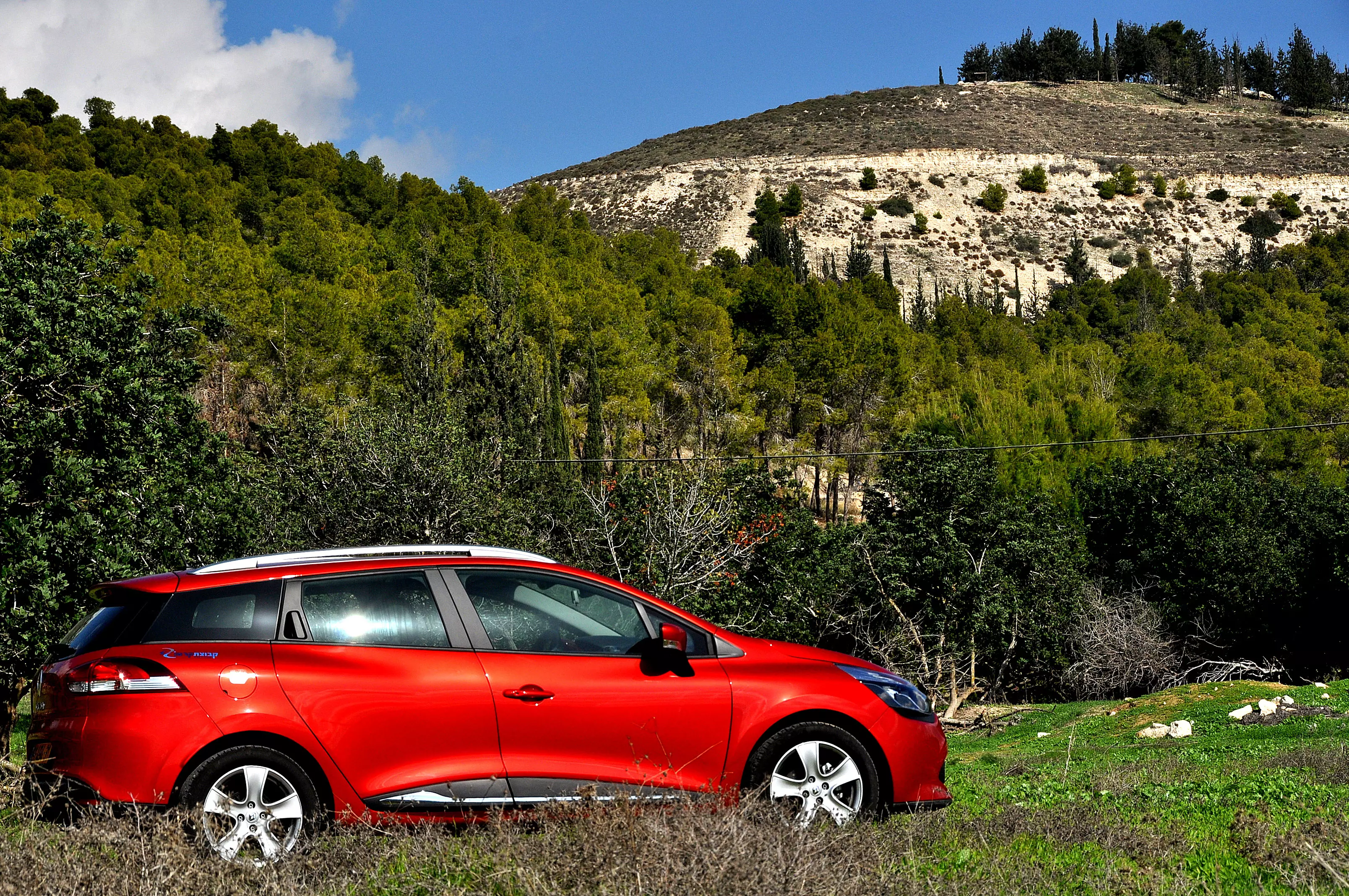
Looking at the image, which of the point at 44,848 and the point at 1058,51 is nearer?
the point at 44,848

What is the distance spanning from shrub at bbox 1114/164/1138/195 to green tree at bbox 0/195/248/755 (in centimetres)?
12627

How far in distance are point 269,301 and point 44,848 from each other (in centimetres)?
3901

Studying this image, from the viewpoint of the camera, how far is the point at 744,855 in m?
4.17

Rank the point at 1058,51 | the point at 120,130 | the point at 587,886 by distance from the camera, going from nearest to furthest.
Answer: the point at 587,886 → the point at 120,130 → the point at 1058,51

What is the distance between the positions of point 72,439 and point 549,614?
32.6 ft

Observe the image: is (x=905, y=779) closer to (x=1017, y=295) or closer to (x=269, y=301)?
(x=269, y=301)

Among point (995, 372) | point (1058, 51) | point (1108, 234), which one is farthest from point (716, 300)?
point (1058, 51)

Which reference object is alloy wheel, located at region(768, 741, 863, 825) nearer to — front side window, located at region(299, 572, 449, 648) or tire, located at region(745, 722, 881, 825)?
tire, located at region(745, 722, 881, 825)

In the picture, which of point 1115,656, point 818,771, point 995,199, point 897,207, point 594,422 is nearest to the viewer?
point 818,771

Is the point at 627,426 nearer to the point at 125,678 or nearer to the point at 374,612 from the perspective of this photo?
the point at 374,612

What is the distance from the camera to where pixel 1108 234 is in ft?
388

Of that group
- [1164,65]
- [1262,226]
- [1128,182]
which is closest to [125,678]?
[1262,226]

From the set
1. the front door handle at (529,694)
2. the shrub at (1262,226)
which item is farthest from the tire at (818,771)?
the shrub at (1262,226)

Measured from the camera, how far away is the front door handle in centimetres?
539
